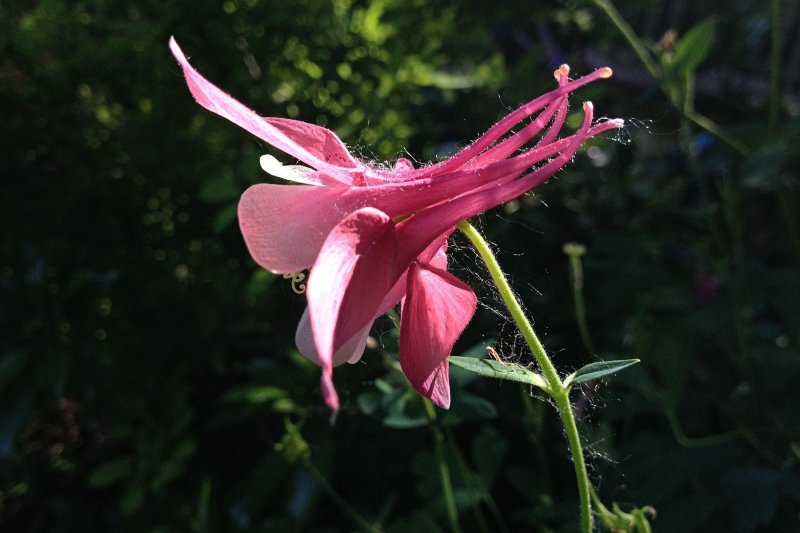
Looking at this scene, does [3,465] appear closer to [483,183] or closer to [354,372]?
[354,372]

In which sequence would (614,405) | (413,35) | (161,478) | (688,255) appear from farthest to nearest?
(688,255) < (413,35) < (161,478) < (614,405)

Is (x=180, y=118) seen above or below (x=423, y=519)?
above

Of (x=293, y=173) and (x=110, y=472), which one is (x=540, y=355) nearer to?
(x=293, y=173)

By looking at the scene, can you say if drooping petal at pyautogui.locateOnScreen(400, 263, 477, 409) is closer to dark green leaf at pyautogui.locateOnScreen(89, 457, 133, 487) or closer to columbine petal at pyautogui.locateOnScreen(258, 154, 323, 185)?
columbine petal at pyautogui.locateOnScreen(258, 154, 323, 185)

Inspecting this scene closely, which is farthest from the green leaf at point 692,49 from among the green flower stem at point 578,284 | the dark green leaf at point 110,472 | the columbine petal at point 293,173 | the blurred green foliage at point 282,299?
the dark green leaf at point 110,472

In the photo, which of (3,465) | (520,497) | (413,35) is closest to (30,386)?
(3,465)

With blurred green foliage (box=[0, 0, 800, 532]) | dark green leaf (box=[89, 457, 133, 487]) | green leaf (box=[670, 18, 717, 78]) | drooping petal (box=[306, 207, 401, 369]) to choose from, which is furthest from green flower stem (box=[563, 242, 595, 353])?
dark green leaf (box=[89, 457, 133, 487])

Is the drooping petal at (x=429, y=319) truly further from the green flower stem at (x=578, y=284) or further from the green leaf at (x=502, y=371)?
the green flower stem at (x=578, y=284)
